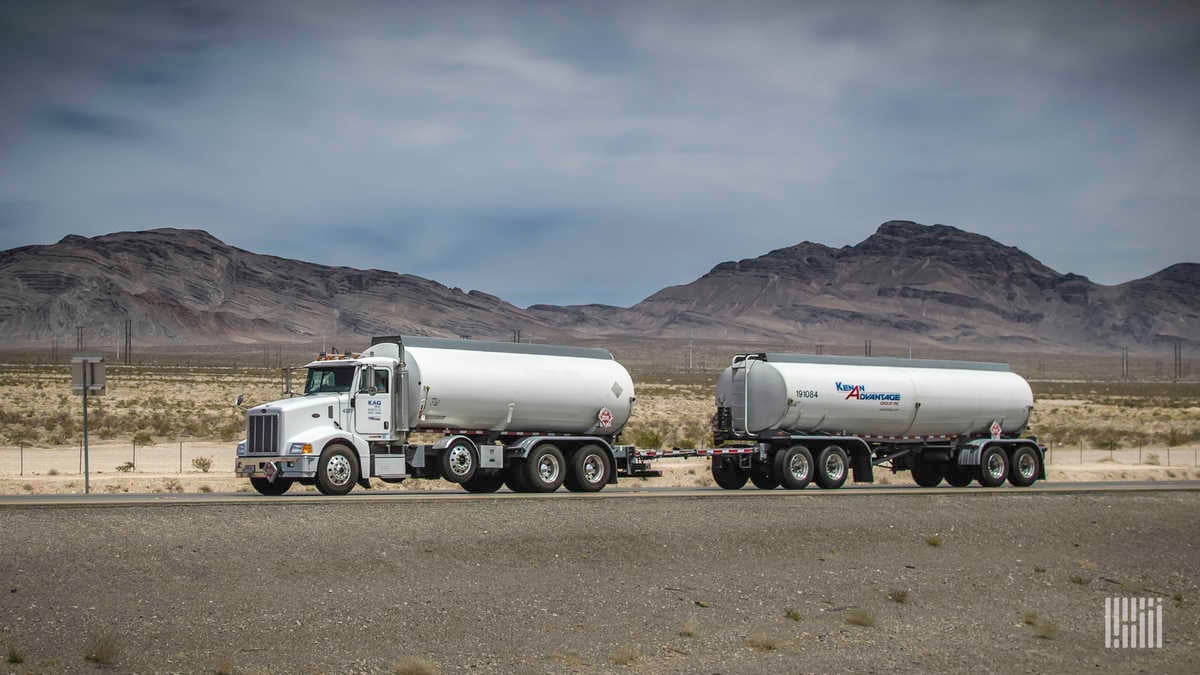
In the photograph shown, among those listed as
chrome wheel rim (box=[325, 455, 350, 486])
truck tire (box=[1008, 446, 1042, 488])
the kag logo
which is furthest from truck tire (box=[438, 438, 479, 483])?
truck tire (box=[1008, 446, 1042, 488])

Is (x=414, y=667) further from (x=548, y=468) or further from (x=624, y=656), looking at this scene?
(x=548, y=468)

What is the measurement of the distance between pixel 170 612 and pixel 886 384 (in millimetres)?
20876

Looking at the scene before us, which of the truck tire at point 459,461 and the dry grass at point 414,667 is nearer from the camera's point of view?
the dry grass at point 414,667

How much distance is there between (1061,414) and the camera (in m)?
86.0

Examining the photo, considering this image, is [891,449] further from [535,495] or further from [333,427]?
[333,427]

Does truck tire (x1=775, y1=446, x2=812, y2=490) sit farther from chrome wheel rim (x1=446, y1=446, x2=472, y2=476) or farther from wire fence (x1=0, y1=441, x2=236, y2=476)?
wire fence (x1=0, y1=441, x2=236, y2=476)

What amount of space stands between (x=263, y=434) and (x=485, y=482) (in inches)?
215

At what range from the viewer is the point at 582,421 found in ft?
99.2

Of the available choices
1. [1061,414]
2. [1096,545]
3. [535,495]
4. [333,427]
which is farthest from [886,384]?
[1061,414]

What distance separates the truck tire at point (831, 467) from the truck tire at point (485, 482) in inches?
314

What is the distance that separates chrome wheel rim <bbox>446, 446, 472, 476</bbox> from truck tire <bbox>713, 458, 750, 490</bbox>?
7643 mm

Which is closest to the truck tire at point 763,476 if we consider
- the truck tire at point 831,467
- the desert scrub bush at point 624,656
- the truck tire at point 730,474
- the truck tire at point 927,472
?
the truck tire at point 730,474

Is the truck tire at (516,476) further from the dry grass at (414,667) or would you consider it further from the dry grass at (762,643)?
the dry grass at (414,667)

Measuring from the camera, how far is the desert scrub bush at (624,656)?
56.0 ft
